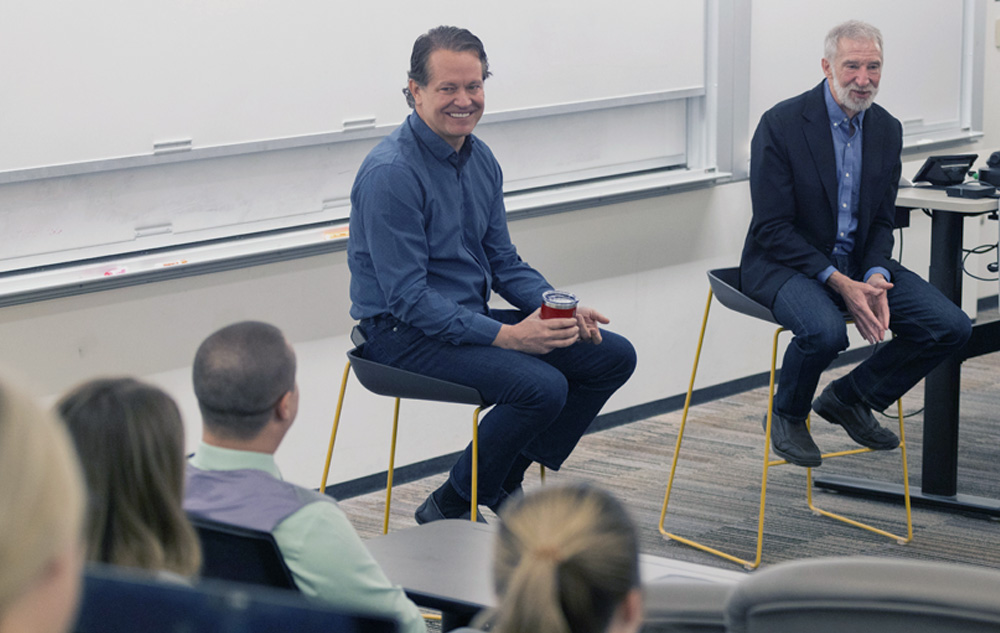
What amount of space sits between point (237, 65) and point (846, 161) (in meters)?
1.76

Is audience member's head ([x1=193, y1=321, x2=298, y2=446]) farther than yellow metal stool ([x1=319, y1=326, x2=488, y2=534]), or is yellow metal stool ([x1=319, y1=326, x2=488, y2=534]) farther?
yellow metal stool ([x1=319, y1=326, x2=488, y2=534])

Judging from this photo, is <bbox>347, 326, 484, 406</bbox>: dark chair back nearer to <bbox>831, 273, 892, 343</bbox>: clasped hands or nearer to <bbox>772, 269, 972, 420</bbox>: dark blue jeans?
<bbox>772, 269, 972, 420</bbox>: dark blue jeans

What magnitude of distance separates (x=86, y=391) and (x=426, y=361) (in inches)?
61.3

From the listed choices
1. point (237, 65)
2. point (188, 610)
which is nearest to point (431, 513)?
point (237, 65)

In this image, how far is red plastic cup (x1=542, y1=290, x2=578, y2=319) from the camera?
2658 millimetres

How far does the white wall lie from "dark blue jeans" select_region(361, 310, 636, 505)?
0.55 m

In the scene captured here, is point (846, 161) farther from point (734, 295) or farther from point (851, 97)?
point (734, 295)

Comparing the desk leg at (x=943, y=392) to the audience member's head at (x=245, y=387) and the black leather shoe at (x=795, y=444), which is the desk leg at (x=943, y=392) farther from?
the audience member's head at (x=245, y=387)

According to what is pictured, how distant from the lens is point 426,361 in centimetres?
273

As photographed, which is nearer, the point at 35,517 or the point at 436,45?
the point at 35,517

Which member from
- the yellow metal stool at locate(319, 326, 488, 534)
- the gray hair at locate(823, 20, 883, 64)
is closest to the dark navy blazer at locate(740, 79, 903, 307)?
the gray hair at locate(823, 20, 883, 64)

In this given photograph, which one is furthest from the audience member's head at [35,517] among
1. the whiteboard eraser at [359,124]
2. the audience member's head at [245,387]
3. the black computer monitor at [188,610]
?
the whiteboard eraser at [359,124]

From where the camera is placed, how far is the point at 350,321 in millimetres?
3588

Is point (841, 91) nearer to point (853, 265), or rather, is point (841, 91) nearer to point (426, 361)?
point (853, 265)
